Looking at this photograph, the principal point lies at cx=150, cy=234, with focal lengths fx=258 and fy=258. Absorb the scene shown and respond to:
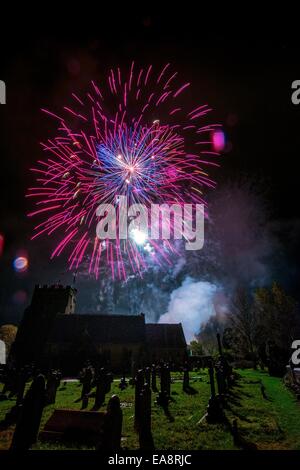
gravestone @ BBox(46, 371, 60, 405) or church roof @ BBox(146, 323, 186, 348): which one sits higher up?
gravestone @ BBox(46, 371, 60, 405)

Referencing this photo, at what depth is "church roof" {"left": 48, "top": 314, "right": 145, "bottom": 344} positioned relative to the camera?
4359cm

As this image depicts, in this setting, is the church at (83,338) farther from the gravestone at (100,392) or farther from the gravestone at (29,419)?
the gravestone at (29,419)

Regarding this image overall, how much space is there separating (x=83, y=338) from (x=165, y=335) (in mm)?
16719

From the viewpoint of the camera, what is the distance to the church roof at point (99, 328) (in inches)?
1716

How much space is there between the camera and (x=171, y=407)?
1293 centimetres

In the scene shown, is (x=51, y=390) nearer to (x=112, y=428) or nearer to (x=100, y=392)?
(x=100, y=392)

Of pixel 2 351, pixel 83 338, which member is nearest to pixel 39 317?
pixel 83 338

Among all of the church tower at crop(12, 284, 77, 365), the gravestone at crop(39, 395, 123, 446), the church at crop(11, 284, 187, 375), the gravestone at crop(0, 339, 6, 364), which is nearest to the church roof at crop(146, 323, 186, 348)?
the church at crop(11, 284, 187, 375)

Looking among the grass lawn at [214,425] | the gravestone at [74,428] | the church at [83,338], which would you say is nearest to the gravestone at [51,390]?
the grass lawn at [214,425]

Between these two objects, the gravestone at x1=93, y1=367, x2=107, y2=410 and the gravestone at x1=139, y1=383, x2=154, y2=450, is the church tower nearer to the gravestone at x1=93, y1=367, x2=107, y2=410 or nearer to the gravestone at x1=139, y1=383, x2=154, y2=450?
the gravestone at x1=93, y1=367, x2=107, y2=410

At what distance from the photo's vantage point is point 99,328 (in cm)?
4681

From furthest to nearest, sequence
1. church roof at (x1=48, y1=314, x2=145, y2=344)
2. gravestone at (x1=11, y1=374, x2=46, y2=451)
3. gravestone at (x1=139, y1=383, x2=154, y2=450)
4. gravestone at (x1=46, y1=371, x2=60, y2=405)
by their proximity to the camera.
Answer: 1. church roof at (x1=48, y1=314, x2=145, y2=344)
2. gravestone at (x1=46, y1=371, x2=60, y2=405)
3. gravestone at (x1=139, y1=383, x2=154, y2=450)
4. gravestone at (x1=11, y1=374, x2=46, y2=451)
